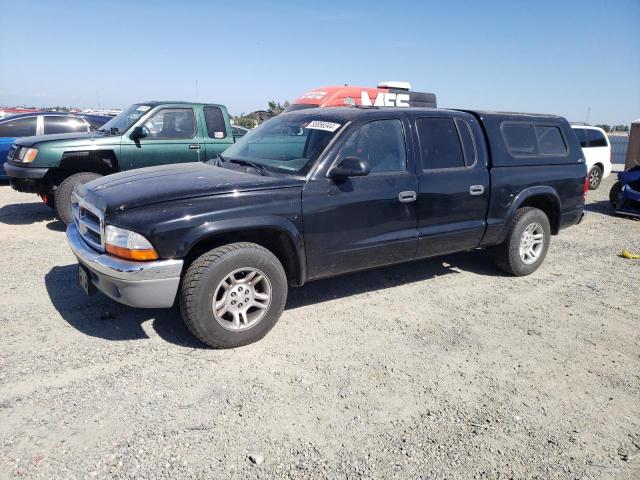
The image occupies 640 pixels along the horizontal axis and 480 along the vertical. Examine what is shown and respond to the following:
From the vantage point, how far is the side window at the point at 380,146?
418cm

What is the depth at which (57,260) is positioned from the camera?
18.4 ft

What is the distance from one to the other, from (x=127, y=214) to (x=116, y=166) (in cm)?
444

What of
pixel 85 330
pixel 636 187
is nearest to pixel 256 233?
pixel 85 330

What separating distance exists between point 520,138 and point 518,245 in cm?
120

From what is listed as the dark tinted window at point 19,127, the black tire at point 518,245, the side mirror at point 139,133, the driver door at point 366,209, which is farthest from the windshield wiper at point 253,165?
the dark tinted window at point 19,127

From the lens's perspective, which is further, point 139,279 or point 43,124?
point 43,124

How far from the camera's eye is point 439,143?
15.5 feet

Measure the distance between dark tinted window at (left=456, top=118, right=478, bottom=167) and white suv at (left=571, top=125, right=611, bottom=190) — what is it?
980 cm

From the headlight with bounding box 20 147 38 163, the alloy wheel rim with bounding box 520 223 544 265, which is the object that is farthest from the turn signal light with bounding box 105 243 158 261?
the headlight with bounding box 20 147 38 163

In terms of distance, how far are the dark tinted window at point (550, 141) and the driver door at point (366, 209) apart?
6.91 feet

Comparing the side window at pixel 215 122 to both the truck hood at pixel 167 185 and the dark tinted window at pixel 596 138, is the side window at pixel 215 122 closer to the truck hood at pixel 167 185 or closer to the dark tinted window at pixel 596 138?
the truck hood at pixel 167 185

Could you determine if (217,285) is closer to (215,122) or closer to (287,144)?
(287,144)

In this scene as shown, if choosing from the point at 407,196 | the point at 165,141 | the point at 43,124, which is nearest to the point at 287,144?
the point at 407,196

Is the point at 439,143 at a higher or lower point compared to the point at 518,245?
higher
